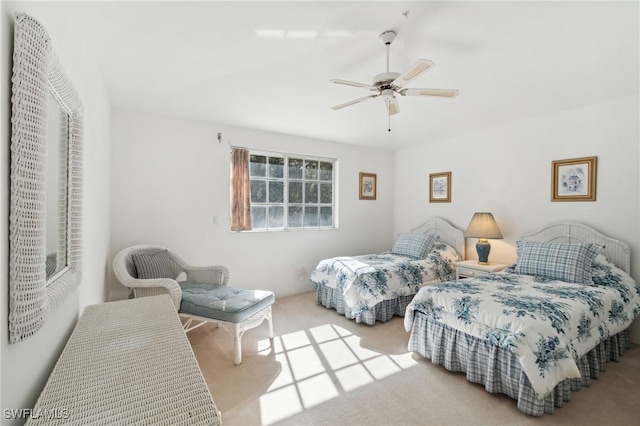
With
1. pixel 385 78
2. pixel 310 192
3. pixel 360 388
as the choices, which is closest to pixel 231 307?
pixel 360 388

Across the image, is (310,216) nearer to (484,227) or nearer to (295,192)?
(295,192)

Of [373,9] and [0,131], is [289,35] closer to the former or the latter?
[373,9]

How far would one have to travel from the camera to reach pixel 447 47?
205 centimetres

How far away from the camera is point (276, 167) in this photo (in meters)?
4.34

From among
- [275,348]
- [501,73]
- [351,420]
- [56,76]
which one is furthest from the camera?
[275,348]

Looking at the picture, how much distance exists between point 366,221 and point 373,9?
374cm

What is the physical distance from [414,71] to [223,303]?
226 centimetres

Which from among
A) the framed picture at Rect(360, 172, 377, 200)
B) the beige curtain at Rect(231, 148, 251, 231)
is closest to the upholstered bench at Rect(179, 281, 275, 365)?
the beige curtain at Rect(231, 148, 251, 231)

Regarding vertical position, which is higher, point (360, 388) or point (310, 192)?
point (310, 192)

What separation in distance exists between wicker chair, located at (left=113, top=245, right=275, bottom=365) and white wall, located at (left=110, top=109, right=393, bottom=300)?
439mm

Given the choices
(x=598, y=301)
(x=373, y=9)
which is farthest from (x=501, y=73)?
(x=598, y=301)

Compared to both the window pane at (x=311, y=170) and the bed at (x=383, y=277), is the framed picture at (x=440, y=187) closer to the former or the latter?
the bed at (x=383, y=277)

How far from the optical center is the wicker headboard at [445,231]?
167 inches

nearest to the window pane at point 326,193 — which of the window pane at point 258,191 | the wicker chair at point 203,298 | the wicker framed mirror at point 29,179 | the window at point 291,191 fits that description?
the window at point 291,191
